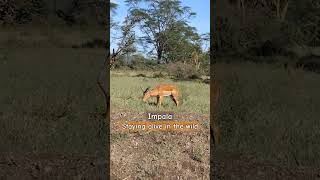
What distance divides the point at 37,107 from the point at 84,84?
1.62ft

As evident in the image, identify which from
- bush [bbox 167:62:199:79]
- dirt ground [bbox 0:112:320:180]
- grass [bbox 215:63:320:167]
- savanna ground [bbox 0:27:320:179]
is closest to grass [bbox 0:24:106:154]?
savanna ground [bbox 0:27:320:179]

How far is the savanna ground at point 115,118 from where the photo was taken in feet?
14.1

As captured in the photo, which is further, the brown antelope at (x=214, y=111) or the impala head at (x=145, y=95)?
the brown antelope at (x=214, y=111)

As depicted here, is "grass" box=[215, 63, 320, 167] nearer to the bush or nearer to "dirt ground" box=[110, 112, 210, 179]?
"dirt ground" box=[110, 112, 210, 179]

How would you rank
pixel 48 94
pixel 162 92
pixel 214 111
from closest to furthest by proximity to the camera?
pixel 162 92 < pixel 214 111 < pixel 48 94

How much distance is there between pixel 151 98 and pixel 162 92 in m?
0.12

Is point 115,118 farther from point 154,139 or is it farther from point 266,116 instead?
point 266,116

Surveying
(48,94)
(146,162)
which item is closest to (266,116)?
(146,162)

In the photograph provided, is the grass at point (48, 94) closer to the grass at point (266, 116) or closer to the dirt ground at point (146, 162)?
the dirt ground at point (146, 162)

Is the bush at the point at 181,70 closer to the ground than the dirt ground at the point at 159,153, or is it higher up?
higher up

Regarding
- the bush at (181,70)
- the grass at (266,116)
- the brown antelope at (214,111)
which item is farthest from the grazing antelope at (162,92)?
the grass at (266,116)

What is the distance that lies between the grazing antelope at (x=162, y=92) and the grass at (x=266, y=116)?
45cm

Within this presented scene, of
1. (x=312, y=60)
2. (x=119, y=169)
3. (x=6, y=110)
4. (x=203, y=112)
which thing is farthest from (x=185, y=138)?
(x=312, y=60)

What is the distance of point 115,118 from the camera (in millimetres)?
4352
